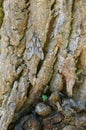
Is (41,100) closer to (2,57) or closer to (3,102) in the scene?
(3,102)

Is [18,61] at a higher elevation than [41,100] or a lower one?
higher

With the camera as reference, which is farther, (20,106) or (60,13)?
(20,106)

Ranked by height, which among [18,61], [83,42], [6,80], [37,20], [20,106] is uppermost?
[37,20]

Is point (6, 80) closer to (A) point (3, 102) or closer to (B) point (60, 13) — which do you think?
(A) point (3, 102)

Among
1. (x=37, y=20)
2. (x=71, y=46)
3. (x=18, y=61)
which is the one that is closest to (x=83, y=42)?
(x=71, y=46)

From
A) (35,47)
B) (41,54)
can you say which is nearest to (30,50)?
(35,47)
